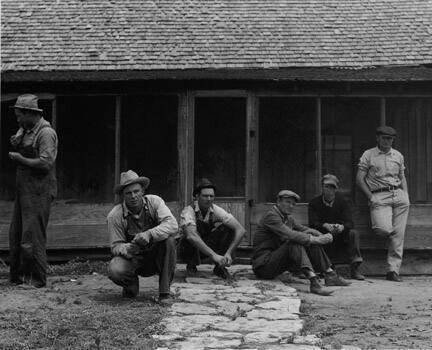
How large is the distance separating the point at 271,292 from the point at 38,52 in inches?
231

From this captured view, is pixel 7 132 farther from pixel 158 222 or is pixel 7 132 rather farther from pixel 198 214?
pixel 158 222

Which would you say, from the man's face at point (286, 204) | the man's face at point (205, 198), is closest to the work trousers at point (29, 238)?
the man's face at point (205, 198)

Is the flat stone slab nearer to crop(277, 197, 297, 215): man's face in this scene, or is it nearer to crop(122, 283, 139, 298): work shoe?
crop(122, 283, 139, 298): work shoe

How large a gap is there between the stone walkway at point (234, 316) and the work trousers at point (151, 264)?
0.98ft

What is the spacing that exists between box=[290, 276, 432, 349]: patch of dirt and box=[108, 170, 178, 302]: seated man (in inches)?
56.7

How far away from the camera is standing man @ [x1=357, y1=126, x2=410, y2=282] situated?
31.6 feet

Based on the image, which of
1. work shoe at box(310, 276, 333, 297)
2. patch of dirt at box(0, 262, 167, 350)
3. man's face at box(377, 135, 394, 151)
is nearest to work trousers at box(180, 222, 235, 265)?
patch of dirt at box(0, 262, 167, 350)

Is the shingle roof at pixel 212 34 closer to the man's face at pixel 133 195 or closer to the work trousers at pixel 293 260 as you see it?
the work trousers at pixel 293 260

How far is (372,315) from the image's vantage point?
22.0 ft

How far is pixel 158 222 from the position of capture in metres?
7.00

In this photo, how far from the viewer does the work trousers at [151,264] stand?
679 cm

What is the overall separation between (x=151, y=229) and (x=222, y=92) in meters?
4.50

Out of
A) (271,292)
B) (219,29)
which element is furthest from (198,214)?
(219,29)

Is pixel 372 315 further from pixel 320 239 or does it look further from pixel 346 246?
pixel 346 246
